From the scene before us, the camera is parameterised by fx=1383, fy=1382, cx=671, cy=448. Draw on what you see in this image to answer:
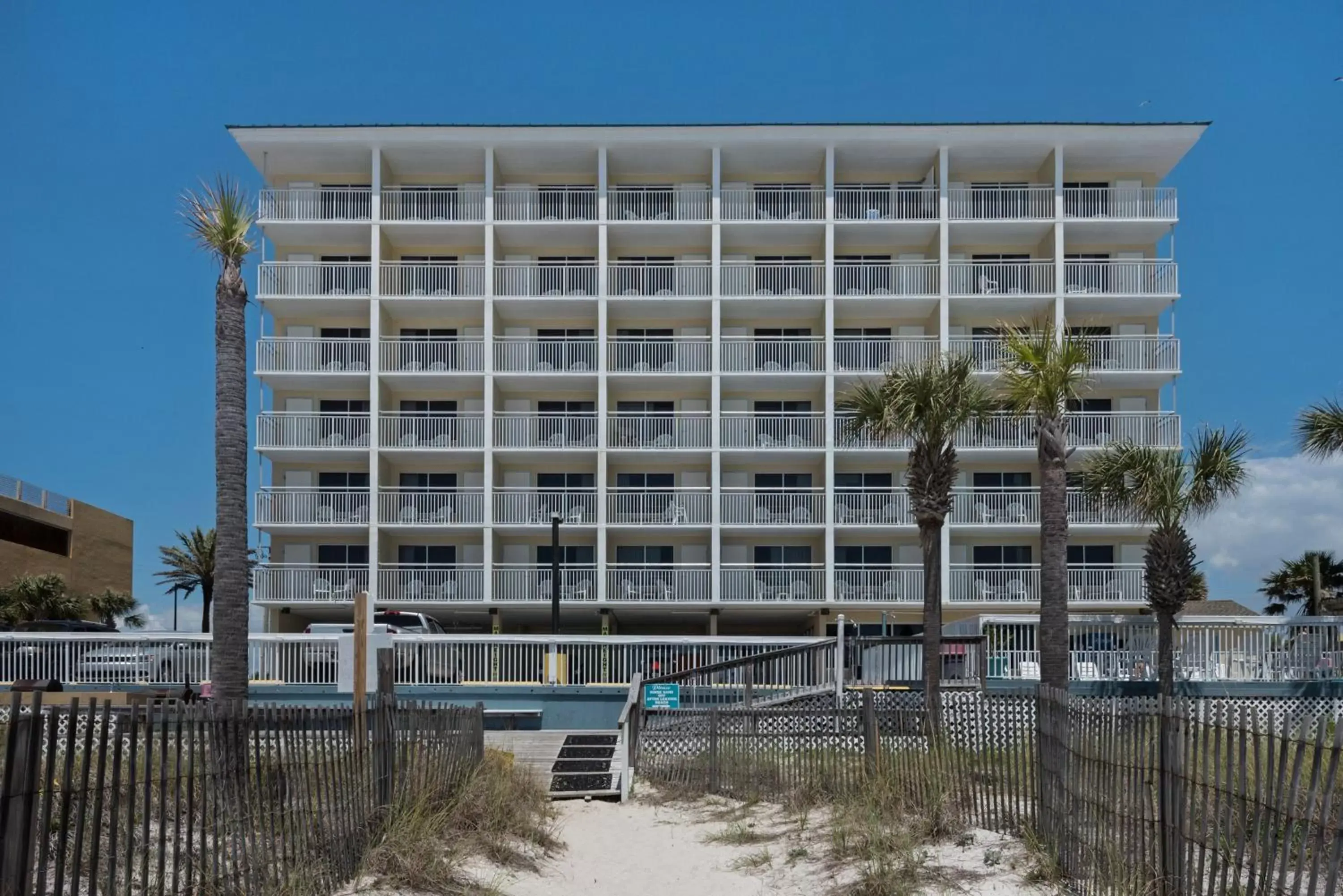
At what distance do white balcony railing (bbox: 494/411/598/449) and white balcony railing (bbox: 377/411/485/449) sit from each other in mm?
664

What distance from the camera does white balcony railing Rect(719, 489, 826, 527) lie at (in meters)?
43.6

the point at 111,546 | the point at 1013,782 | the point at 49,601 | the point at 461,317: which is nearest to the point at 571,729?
the point at 1013,782

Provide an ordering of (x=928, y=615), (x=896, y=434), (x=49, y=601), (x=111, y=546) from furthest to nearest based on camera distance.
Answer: (x=111, y=546), (x=49, y=601), (x=896, y=434), (x=928, y=615)

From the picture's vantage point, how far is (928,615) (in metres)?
25.5

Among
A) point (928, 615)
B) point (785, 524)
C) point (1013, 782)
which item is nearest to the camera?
point (1013, 782)

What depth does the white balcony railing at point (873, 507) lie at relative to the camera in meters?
43.5

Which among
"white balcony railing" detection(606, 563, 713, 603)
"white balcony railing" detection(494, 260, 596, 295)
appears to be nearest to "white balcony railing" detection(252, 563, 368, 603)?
"white balcony railing" detection(606, 563, 713, 603)

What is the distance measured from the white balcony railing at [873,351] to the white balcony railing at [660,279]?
467 cm

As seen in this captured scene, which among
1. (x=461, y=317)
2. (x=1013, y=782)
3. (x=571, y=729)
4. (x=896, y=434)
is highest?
(x=461, y=317)

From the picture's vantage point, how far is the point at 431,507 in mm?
44031

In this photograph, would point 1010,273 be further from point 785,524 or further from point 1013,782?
point 1013,782

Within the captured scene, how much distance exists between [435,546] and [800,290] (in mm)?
14510

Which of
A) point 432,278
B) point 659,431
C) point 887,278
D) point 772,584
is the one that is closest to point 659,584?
point 772,584

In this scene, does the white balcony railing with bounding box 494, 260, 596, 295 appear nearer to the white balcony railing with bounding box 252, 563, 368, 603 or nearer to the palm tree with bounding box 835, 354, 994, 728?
the white balcony railing with bounding box 252, 563, 368, 603
